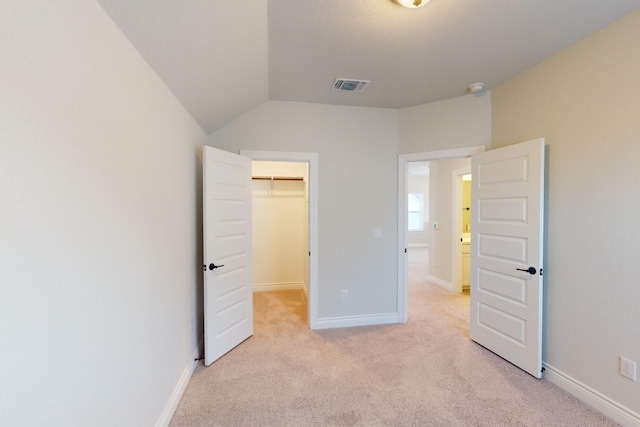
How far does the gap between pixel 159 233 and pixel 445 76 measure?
269 cm

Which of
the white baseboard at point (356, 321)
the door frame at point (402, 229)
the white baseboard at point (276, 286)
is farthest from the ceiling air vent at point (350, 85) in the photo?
the white baseboard at point (276, 286)

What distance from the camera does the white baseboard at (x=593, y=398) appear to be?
1.83 meters

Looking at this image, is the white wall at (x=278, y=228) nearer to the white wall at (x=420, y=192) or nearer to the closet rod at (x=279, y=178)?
the closet rod at (x=279, y=178)

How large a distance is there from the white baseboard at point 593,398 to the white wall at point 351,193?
5.16 ft

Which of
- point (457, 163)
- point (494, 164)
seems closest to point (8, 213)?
point (494, 164)

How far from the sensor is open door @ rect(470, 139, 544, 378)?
2330 millimetres

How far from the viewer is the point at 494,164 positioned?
2.67 metres

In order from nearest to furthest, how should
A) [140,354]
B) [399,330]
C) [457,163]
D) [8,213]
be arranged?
[8,213] → [140,354] → [399,330] → [457,163]

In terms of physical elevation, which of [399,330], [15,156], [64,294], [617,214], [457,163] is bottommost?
[399,330]

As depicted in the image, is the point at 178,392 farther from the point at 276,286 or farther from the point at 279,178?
the point at 279,178

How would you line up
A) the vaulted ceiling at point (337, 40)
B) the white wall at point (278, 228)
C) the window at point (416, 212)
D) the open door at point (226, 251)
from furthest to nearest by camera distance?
the window at point (416, 212), the white wall at point (278, 228), the open door at point (226, 251), the vaulted ceiling at point (337, 40)

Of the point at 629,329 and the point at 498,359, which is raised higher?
the point at 629,329

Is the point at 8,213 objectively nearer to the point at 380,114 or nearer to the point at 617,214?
the point at 617,214

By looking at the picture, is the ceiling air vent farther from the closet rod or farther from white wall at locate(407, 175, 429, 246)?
white wall at locate(407, 175, 429, 246)
